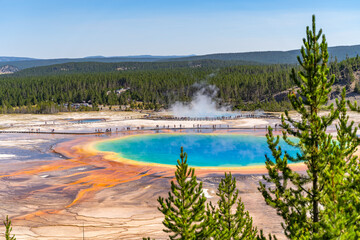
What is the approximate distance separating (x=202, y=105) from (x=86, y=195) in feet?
359

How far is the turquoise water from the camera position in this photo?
5025cm

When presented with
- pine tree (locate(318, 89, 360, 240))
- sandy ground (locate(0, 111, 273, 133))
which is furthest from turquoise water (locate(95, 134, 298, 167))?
pine tree (locate(318, 89, 360, 240))

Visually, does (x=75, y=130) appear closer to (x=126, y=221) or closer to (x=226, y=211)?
(x=126, y=221)

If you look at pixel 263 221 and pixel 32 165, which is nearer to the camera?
pixel 263 221

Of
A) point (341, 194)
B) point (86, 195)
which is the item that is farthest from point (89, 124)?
point (341, 194)

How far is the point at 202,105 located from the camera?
14000 cm

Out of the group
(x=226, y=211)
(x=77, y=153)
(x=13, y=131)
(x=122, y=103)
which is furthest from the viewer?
(x=122, y=103)

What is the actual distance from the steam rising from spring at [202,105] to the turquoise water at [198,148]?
49.3 meters

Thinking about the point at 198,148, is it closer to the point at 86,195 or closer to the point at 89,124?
the point at 86,195

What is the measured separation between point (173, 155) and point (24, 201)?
1046 inches

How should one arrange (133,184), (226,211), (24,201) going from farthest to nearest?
(133,184) → (24,201) → (226,211)

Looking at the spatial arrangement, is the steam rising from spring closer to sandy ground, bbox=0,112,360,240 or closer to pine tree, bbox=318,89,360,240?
sandy ground, bbox=0,112,360,240

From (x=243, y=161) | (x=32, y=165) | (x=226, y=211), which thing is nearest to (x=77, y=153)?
(x=32, y=165)

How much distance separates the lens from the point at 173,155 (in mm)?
54312
